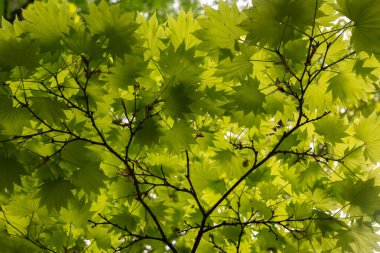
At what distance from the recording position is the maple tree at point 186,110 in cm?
152

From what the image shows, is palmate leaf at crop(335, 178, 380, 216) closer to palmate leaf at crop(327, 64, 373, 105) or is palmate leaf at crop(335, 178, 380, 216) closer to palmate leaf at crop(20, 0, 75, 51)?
palmate leaf at crop(327, 64, 373, 105)

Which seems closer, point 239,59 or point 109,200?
point 239,59

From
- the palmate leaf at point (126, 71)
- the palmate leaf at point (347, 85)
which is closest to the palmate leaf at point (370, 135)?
the palmate leaf at point (347, 85)

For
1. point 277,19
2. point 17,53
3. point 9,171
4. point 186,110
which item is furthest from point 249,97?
point 9,171

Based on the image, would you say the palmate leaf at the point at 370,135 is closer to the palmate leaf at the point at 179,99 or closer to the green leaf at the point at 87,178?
the palmate leaf at the point at 179,99

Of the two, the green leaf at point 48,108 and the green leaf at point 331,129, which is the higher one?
the green leaf at point 48,108

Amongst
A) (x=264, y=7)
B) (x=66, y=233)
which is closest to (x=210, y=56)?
(x=264, y=7)

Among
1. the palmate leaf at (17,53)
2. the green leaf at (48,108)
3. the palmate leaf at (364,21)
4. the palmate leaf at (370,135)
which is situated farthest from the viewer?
the palmate leaf at (370,135)

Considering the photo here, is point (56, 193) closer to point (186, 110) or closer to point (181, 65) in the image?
point (186, 110)

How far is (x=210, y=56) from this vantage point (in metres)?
1.76

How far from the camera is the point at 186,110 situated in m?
1.66

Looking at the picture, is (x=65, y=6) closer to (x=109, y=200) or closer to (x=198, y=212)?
(x=109, y=200)

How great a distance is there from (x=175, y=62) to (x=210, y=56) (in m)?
0.20

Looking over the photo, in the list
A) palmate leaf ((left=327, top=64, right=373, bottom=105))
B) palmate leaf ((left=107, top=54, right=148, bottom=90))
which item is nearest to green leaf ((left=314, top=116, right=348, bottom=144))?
palmate leaf ((left=327, top=64, right=373, bottom=105))
